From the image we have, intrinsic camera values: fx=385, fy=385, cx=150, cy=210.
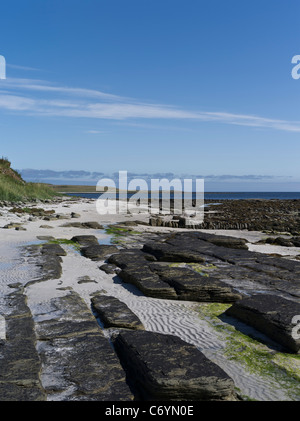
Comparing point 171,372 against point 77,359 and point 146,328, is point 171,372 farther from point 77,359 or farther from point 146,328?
point 146,328

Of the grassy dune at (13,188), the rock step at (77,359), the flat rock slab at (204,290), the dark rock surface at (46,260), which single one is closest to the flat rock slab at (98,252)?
the dark rock surface at (46,260)

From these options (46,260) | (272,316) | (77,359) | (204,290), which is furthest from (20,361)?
(46,260)

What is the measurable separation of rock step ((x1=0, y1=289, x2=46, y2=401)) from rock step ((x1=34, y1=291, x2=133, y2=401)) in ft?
0.31

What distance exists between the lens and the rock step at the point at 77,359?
3273 millimetres

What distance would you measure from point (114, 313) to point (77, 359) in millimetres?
1334

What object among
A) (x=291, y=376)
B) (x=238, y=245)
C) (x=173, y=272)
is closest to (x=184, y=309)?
(x=173, y=272)

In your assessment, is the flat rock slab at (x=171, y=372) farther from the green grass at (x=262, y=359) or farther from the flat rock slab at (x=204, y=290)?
the flat rock slab at (x=204, y=290)

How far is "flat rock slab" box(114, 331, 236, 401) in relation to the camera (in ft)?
10.6

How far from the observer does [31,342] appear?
410cm

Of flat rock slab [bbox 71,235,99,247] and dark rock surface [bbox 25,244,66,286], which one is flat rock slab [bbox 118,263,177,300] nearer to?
dark rock surface [bbox 25,244,66,286]

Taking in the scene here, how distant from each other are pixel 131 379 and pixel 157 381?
1.26ft

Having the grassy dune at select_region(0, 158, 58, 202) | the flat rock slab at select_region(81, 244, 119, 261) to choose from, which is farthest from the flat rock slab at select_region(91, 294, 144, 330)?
the grassy dune at select_region(0, 158, 58, 202)

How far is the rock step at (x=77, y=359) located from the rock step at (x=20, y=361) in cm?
10
